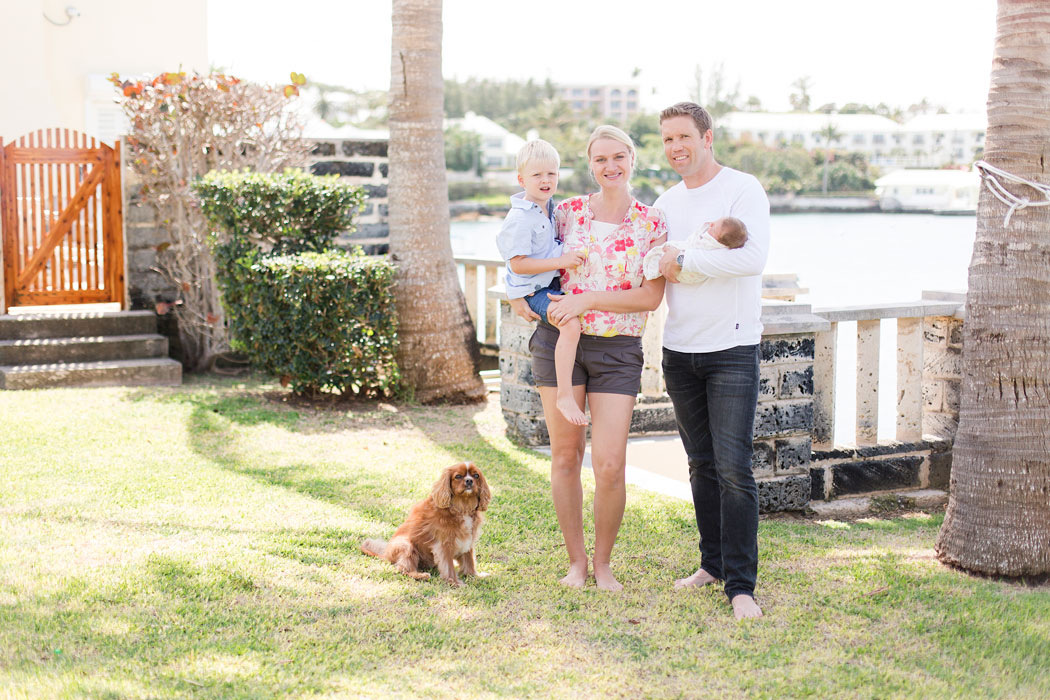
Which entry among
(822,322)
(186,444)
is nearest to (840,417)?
(822,322)

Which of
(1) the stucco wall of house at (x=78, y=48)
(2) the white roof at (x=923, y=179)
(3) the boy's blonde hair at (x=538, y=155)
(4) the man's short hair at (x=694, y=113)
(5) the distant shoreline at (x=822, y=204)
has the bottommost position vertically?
(3) the boy's blonde hair at (x=538, y=155)

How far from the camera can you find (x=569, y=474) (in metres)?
4.17

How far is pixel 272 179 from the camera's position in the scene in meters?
8.62

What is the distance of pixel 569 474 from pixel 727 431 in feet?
2.24

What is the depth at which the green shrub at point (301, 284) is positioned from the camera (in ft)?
25.7

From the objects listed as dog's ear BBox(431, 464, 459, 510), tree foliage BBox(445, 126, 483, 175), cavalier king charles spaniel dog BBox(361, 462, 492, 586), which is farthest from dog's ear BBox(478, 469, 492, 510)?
tree foliage BBox(445, 126, 483, 175)

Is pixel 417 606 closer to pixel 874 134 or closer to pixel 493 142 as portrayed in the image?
pixel 874 134

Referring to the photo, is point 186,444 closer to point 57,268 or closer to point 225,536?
point 225,536

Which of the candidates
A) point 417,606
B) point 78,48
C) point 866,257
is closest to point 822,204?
point 866,257

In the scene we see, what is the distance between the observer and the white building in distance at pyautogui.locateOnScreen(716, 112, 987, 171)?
42375 millimetres

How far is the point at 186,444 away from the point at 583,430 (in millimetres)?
3591

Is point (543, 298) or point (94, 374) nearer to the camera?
point (543, 298)

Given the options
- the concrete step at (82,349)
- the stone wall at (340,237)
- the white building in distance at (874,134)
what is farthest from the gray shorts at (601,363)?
the white building in distance at (874,134)

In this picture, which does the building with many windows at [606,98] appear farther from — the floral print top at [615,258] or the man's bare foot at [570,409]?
the man's bare foot at [570,409]
